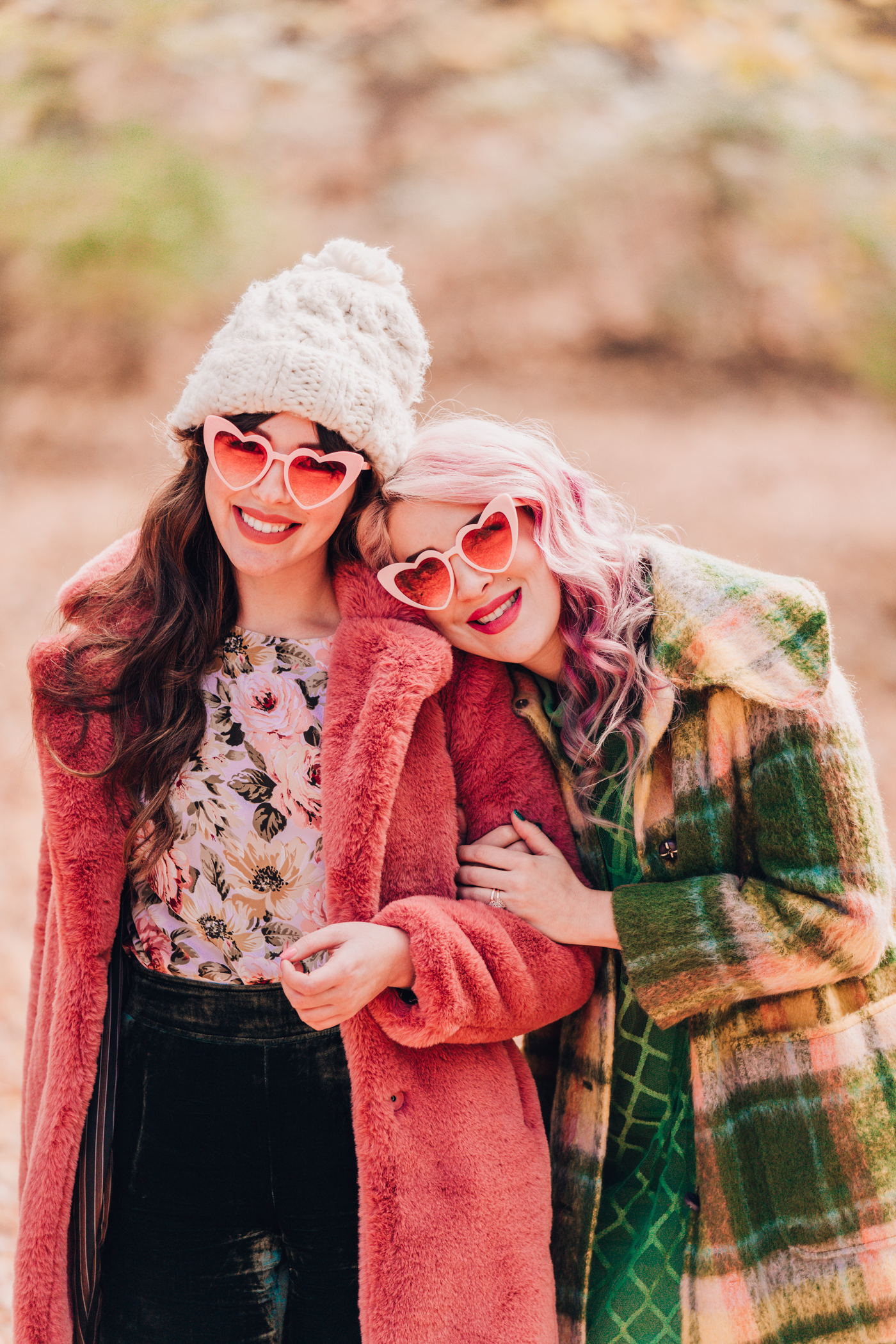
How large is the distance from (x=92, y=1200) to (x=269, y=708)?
887 mm

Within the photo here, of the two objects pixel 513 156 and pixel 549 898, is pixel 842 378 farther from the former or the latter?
pixel 549 898

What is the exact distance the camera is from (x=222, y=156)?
1089cm

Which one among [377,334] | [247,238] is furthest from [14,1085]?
[247,238]

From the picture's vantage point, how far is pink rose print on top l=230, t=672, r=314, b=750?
187 centimetres

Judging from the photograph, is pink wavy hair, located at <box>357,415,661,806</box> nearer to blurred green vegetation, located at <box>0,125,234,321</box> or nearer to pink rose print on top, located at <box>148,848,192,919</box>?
pink rose print on top, located at <box>148,848,192,919</box>

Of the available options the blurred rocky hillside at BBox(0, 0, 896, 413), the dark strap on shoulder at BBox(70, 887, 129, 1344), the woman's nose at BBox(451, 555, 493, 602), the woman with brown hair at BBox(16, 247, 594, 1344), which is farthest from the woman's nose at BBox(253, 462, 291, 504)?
the blurred rocky hillside at BBox(0, 0, 896, 413)

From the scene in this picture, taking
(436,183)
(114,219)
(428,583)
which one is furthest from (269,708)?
(436,183)

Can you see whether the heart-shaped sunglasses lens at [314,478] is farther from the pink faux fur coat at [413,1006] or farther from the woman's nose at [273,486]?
the pink faux fur coat at [413,1006]

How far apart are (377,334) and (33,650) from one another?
0.85 metres

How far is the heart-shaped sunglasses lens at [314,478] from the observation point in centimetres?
178

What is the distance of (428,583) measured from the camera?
6.23ft

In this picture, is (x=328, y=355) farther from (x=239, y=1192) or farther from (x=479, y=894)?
(x=239, y=1192)

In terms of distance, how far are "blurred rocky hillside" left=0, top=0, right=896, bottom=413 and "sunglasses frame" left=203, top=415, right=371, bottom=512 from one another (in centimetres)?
972

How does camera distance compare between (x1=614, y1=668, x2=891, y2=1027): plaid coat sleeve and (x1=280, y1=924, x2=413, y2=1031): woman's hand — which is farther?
(x1=614, y1=668, x2=891, y2=1027): plaid coat sleeve
